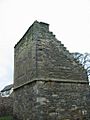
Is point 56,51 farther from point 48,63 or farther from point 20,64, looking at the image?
point 20,64

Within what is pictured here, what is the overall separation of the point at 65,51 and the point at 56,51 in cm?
65

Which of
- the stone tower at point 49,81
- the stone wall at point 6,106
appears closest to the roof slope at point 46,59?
the stone tower at point 49,81

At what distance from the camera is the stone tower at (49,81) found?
A: 10664 millimetres

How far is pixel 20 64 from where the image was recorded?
13531mm

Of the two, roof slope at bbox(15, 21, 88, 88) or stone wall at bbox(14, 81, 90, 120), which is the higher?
roof slope at bbox(15, 21, 88, 88)

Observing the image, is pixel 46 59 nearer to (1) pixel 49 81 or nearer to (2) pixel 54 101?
(1) pixel 49 81

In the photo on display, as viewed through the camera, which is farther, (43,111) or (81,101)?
(81,101)

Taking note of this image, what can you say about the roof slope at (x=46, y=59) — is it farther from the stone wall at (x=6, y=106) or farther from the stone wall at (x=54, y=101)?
the stone wall at (x=6, y=106)

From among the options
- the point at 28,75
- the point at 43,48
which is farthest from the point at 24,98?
the point at 43,48

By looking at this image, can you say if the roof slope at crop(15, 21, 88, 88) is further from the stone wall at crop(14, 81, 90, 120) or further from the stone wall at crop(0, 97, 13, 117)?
the stone wall at crop(0, 97, 13, 117)

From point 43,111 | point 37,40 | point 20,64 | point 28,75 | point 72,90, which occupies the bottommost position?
point 43,111

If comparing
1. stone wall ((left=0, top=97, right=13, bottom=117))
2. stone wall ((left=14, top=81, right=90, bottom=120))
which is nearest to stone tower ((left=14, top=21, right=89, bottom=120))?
stone wall ((left=14, top=81, right=90, bottom=120))

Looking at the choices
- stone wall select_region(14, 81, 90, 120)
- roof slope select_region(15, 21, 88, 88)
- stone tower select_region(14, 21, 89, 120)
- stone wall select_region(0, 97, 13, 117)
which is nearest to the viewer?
stone wall select_region(14, 81, 90, 120)

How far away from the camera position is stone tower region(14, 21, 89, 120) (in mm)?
10664
